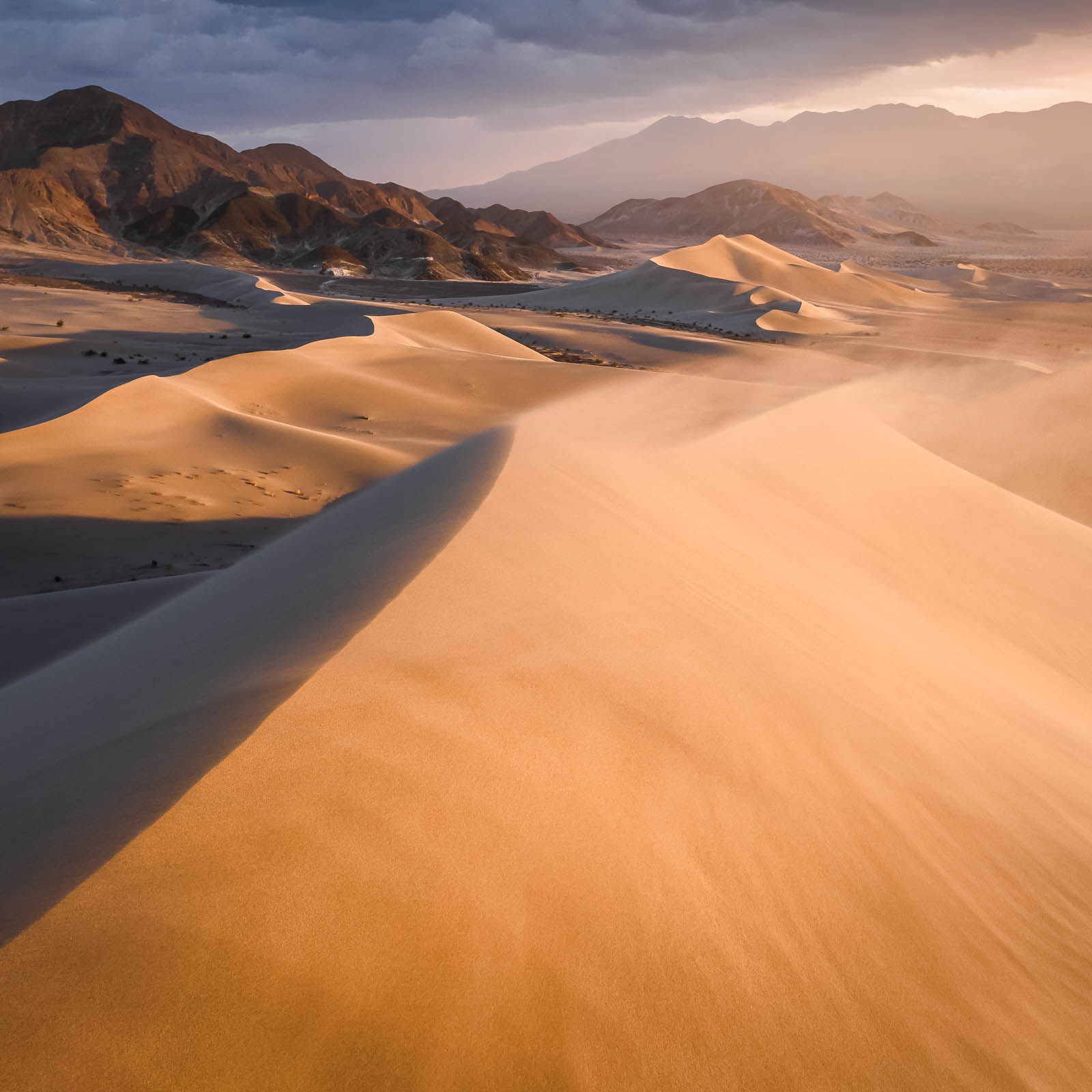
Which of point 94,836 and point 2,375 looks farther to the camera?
point 2,375

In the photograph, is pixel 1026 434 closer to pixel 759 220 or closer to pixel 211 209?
pixel 211 209

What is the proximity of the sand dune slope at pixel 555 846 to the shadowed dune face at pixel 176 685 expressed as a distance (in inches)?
1.2

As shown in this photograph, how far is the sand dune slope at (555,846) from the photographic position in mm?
1539

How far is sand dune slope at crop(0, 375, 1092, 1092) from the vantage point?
154 cm

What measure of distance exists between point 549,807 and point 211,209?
79899 millimetres

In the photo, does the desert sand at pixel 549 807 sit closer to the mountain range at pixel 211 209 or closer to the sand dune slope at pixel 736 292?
the sand dune slope at pixel 736 292

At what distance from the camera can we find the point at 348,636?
2682 millimetres

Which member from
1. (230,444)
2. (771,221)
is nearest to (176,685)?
(230,444)

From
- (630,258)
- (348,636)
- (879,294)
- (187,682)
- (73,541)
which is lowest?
(73,541)

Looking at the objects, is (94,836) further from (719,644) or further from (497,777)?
(719,644)

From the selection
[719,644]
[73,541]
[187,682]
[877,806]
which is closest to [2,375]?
[73,541]

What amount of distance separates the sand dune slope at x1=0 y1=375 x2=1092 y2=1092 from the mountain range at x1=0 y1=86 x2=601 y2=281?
163 feet

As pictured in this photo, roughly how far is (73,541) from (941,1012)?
7329mm

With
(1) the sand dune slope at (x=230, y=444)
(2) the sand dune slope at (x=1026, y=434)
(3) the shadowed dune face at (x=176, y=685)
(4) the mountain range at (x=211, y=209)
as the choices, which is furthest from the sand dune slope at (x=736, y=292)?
(3) the shadowed dune face at (x=176, y=685)
